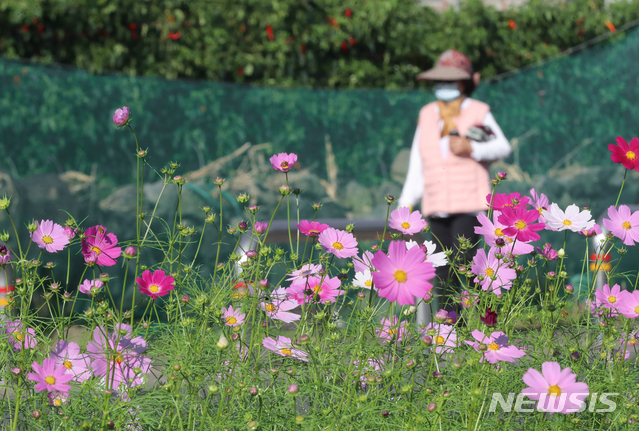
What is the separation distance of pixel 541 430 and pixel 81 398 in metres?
0.96

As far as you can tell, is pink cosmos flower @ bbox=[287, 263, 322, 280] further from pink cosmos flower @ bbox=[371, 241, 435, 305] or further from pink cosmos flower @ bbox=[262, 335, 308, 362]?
pink cosmos flower @ bbox=[371, 241, 435, 305]

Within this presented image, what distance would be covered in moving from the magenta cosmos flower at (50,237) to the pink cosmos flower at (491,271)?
3.14ft

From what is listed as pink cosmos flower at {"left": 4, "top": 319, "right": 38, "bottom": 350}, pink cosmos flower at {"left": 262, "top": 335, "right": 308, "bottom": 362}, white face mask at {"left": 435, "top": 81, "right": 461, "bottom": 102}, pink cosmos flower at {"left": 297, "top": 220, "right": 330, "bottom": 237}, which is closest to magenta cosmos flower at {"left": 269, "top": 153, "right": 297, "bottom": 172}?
pink cosmos flower at {"left": 297, "top": 220, "right": 330, "bottom": 237}

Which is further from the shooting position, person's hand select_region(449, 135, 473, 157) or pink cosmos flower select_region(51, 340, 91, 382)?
person's hand select_region(449, 135, 473, 157)

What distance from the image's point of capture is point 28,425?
4.80 feet

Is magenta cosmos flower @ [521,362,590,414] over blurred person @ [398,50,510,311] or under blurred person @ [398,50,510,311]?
under

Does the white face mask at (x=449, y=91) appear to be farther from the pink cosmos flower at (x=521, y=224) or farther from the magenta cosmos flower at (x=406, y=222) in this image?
the pink cosmos flower at (x=521, y=224)

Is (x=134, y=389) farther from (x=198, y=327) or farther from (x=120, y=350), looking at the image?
(x=198, y=327)

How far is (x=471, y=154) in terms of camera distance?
3730 millimetres

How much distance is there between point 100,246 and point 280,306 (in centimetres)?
45

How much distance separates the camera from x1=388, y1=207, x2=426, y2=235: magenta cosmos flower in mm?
1581

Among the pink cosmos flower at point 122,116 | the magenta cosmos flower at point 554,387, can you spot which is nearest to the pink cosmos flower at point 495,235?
the magenta cosmos flower at point 554,387

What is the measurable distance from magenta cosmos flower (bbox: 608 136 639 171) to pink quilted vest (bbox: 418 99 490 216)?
84.3 inches

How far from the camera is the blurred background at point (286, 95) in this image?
5.04 metres
